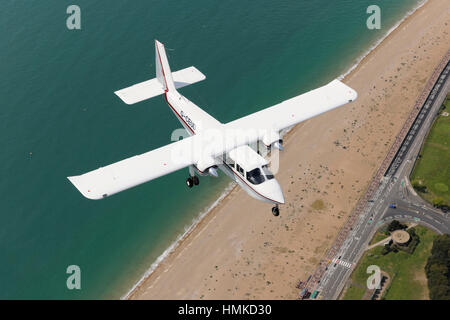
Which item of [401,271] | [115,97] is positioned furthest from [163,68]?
[401,271]

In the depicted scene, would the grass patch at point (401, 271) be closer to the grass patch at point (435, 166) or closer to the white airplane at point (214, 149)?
the grass patch at point (435, 166)

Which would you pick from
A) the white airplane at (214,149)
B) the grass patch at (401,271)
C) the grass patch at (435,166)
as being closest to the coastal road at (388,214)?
the grass patch at (435,166)

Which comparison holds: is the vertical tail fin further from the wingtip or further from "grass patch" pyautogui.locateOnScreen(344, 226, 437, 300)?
"grass patch" pyautogui.locateOnScreen(344, 226, 437, 300)

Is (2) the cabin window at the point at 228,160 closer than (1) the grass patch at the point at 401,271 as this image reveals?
Yes

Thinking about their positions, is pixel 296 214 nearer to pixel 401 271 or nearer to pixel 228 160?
pixel 401 271

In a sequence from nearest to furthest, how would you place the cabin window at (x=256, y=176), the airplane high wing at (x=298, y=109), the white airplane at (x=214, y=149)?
the cabin window at (x=256, y=176), the white airplane at (x=214, y=149), the airplane high wing at (x=298, y=109)

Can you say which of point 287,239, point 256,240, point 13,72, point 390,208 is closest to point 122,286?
point 256,240

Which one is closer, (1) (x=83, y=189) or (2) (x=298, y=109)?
(1) (x=83, y=189)
